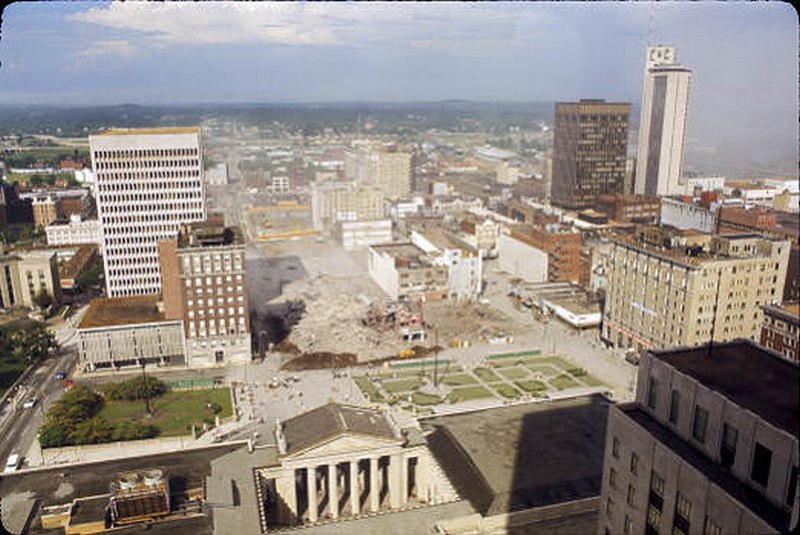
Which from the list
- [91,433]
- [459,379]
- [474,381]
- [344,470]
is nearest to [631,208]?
[474,381]

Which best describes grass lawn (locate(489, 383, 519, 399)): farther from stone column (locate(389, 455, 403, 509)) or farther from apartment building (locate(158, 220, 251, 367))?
apartment building (locate(158, 220, 251, 367))

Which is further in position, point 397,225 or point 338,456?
point 397,225

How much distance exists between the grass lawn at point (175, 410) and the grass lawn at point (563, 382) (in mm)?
21250

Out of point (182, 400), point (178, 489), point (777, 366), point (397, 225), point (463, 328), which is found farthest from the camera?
point (397, 225)

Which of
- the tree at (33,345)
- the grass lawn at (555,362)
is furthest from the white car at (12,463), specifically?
the grass lawn at (555,362)

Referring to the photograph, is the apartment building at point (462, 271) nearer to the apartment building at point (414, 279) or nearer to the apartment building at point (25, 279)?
the apartment building at point (414, 279)

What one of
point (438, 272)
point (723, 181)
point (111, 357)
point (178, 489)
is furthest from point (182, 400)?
point (723, 181)

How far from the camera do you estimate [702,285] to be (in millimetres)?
40312

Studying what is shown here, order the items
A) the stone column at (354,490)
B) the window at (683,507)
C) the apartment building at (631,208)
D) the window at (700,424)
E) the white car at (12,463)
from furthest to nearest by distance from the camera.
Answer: the apartment building at (631,208), the white car at (12,463), the stone column at (354,490), the window at (700,424), the window at (683,507)

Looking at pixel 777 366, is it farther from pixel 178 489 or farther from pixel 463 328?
pixel 463 328

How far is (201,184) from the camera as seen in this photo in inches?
2153

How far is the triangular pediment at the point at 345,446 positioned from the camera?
1067 inches

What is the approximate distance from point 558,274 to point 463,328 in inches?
608

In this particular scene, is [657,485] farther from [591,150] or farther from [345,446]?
[591,150]
